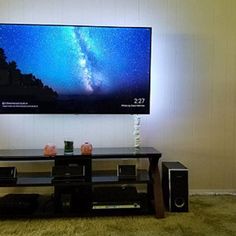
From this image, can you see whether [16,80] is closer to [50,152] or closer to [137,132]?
[50,152]

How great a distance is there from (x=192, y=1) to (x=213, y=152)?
156 centimetres

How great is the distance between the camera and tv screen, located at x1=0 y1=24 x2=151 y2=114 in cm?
304

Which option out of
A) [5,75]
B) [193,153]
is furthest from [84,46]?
[193,153]

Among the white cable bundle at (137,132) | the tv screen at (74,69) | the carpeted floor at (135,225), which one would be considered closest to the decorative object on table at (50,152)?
the tv screen at (74,69)

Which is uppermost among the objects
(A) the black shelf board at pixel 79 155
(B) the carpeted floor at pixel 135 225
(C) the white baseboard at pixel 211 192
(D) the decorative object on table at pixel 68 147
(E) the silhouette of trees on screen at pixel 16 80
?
(E) the silhouette of trees on screen at pixel 16 80

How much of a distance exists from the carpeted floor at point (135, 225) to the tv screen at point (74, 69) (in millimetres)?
980

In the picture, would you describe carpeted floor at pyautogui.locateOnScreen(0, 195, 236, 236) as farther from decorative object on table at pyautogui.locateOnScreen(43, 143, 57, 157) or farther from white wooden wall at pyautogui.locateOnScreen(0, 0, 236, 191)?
white wooden wall at pyautogui.locateOnScreen(0, 0, 236, 191)

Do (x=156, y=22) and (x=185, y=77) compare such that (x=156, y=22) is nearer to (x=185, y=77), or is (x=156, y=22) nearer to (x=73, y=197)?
(x=185, y=77)

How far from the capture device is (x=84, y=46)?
3.08 meters

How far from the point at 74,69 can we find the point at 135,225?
148 cm

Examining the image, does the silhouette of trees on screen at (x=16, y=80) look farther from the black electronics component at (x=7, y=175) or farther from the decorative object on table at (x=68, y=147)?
the black electronics component at (x=7, y=175)

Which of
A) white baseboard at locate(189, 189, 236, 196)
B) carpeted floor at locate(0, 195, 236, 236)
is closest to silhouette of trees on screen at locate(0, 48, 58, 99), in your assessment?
carpeted floor at locate(0, 195, 236, 236)

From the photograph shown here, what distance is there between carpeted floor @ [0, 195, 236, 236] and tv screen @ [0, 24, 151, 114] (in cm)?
98

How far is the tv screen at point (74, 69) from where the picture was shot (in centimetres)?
304
